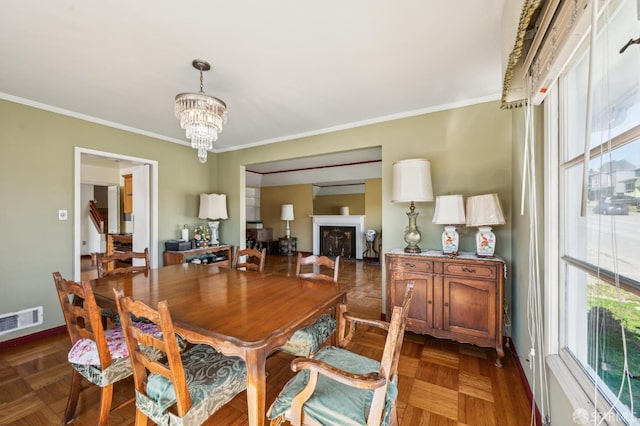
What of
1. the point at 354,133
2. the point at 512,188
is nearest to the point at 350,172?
the point at 354,133

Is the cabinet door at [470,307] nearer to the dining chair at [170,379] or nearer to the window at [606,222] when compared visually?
the window at [606,222]

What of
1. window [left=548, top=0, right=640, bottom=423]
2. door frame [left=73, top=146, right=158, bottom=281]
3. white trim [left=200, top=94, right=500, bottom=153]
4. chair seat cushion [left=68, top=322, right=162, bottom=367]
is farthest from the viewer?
door frame [left=73, top=146, right=158, bottom=281]

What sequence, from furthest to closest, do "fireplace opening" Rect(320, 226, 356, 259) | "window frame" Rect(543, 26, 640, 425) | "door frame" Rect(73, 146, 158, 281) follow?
"fireplace opening" Rect(320, 226, 356, 259)
"door frame" Rect(73, 146, 158, 281)
"window frame" Rect(543, 26, 640, 425)

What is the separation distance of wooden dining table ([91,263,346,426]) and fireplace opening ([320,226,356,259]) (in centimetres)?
514

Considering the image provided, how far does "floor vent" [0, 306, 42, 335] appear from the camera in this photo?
248 cm

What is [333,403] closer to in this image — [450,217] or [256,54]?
[450,217]

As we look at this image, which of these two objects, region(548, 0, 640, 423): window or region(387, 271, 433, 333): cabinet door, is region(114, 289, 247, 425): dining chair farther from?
region(387, 271, 433, 333): cabinet door

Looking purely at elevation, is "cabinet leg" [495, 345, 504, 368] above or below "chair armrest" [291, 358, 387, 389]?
below

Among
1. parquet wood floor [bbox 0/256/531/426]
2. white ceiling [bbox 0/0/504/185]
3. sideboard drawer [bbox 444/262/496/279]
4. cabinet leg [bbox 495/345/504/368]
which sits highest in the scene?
white ceiling [bbox 0/0/504/185]

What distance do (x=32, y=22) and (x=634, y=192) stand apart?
2.96 metres

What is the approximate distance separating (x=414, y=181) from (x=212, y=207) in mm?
2998

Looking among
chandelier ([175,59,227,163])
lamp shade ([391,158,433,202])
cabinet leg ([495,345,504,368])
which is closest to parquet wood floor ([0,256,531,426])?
cabinet leg ([495,345,504,368])

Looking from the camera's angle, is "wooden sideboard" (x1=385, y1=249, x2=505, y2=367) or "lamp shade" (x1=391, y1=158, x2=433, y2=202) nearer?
"wooden sideboard" (x1=385, y1=249, x2=505, y2=367)

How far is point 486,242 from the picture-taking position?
7.59ft
